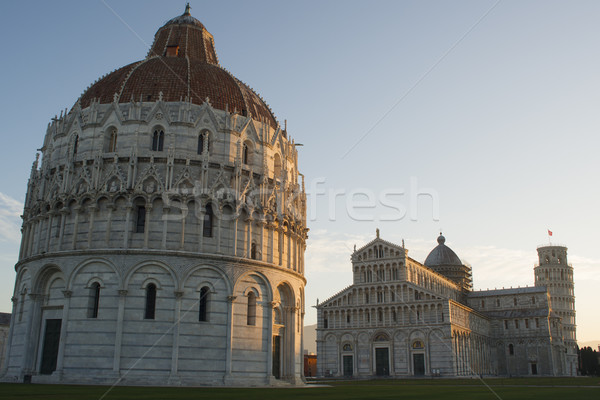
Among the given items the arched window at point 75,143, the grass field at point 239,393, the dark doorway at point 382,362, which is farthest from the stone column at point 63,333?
the dark doorway at point 382,362

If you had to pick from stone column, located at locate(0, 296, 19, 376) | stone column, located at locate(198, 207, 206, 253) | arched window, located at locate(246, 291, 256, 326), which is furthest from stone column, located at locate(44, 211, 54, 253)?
arched window, located at locate(246, 291, 256, 326)

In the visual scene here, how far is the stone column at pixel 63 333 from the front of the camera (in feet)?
108

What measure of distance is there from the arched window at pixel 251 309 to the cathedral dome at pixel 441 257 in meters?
88.0

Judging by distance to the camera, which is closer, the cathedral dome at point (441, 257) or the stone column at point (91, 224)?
the stone column at point (91, 224)

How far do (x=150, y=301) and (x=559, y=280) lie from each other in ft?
386

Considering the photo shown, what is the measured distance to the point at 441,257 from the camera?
391 ft

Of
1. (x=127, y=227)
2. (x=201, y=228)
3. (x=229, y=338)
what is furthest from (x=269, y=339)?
(x=127, y=227)

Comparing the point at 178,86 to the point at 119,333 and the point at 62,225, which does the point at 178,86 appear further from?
the point at 119,333

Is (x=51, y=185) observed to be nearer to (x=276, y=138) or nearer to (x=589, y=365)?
(x=276, y=138)

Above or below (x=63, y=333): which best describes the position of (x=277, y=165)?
above

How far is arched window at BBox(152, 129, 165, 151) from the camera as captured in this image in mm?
37469

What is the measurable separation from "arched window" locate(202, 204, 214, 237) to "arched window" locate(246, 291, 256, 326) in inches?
193

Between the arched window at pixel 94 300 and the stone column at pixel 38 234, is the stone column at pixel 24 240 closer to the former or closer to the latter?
the stone column at pixel 38 234

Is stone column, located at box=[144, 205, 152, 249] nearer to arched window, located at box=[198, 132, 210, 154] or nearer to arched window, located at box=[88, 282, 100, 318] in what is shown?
arched window, located at box=[88, 282, 100, 318]
